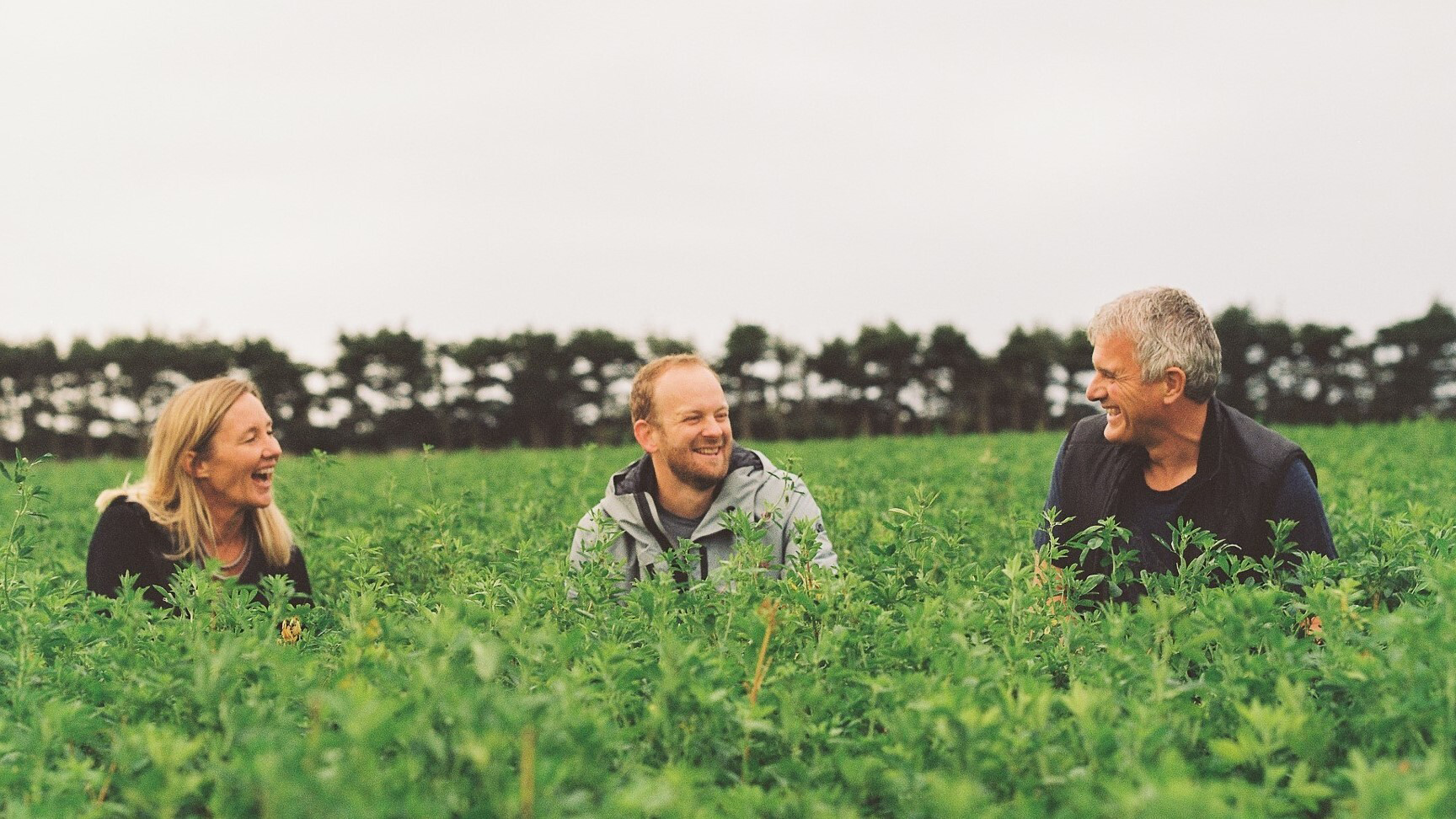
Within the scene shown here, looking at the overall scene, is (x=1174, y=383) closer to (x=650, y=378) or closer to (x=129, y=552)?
(x=650, y=378)

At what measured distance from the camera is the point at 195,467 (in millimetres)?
4918

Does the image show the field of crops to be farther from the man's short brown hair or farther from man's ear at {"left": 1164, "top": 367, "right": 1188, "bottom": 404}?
the man's short brown hair

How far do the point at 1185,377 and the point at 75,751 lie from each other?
148 inches

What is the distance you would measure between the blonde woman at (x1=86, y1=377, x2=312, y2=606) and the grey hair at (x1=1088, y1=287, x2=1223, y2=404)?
156 inches

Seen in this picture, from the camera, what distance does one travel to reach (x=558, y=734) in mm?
1502

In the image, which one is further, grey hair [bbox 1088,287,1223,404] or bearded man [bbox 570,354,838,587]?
bearded man [bbox 570,354,838,587]

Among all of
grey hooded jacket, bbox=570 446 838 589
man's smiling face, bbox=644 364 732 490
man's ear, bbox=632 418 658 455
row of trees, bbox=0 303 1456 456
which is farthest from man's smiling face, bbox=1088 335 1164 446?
row of trees, bbox=0 303 1456 456

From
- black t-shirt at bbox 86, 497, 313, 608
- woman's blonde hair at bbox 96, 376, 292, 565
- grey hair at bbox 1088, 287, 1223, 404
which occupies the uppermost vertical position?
grey hair at bbox 1088, 287, 1223, 404

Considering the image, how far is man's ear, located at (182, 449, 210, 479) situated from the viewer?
16.0ft

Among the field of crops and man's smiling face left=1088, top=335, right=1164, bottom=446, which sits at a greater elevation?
man's smiling face left=1088, top=335, right=1164, bottom=446

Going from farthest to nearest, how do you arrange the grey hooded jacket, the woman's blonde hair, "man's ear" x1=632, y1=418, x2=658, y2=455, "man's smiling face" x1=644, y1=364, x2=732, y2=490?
the woman's blonde hair
"man's ear" x1=632, y1=418, x2=658, y2=455
"man's smiling face" x1=644, y1=364, x2=732, y2=490
the grey hooded jacket

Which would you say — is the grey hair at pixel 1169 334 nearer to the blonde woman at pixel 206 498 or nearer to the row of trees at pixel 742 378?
the blonde woman at pixel 206 498

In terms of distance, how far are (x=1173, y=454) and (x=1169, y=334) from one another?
587mm

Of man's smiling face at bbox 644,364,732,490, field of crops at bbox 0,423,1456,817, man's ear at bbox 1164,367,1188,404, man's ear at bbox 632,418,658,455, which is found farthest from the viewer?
man's ear at bbox 632,418,658,455
